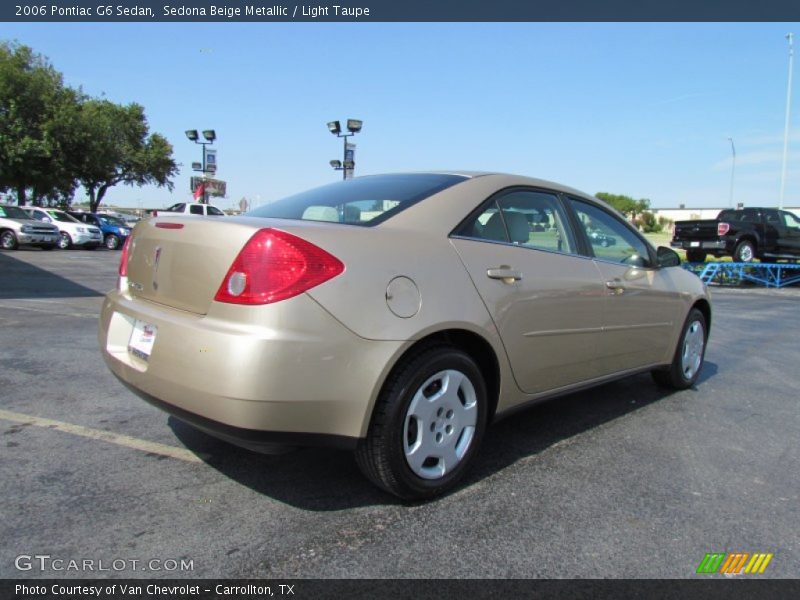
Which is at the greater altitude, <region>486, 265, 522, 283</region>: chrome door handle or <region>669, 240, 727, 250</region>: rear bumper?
<region>669, 240, 727, 250</region>: rear bumper

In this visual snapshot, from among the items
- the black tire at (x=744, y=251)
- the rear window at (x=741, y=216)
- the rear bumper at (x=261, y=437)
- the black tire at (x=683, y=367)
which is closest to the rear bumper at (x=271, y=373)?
the rear bumper at (x=261, y=437)

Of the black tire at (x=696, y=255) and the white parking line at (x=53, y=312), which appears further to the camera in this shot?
the black tire at (x=696, y=255)

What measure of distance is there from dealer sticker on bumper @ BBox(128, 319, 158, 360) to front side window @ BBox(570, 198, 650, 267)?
260 cm

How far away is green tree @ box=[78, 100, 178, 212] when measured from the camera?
3394 centimetres

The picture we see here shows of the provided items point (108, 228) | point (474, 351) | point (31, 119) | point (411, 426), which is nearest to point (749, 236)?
point (474, 351)

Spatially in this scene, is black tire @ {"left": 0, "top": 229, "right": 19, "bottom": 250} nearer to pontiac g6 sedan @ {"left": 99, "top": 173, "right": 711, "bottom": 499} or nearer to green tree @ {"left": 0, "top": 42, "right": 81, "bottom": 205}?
green tree @ {"left": 0, "top": 42, "right": 81, "bottom": 205}

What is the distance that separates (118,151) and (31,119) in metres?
7.16

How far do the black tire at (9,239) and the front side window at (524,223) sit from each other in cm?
2368

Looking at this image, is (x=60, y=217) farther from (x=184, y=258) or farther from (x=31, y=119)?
(x=184, y=258)

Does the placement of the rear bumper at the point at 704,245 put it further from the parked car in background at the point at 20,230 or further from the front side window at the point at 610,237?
the parked car in background at the point at 20,230

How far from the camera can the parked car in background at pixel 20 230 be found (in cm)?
2192

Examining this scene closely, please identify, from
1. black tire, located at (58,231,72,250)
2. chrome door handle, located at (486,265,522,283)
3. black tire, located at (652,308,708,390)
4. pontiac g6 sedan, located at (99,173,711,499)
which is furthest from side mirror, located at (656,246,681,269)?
black tire, located at (58,231,72,250)
